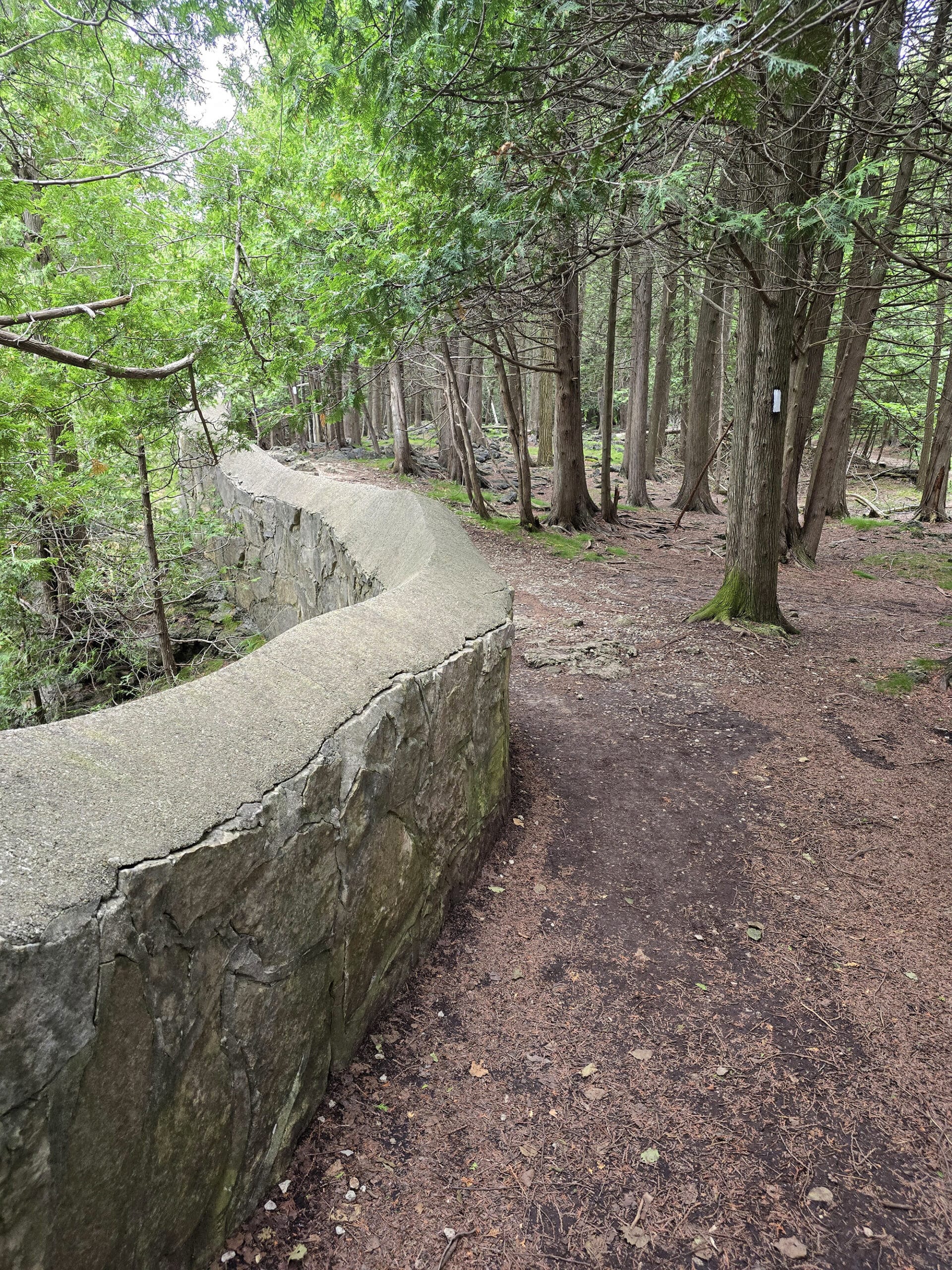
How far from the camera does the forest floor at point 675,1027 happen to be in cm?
213

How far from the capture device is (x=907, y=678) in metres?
6.14

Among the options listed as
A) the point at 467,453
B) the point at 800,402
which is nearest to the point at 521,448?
the point at 467,453

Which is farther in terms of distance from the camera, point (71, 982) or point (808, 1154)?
point (808, 1154)

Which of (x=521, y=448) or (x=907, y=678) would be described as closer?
(x=907, y=678)

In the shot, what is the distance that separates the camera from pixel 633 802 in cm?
446

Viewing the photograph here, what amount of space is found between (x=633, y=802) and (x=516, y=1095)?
7.07ft

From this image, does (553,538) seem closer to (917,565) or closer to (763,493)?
(763,493)

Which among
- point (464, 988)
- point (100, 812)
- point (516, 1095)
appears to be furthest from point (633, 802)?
Answer: point (100, 812)

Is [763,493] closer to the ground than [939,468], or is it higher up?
higher up

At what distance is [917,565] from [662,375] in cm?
936

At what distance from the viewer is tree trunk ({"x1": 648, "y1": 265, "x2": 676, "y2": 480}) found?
689 inches

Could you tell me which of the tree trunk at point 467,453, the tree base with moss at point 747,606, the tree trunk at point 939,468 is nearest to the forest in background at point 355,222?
the tree base with moss at point 747,606

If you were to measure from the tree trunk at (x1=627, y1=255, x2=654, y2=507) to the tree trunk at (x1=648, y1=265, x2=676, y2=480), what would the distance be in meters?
0.69

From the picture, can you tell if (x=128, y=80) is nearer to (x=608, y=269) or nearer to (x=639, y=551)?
(x=639, y=551)
